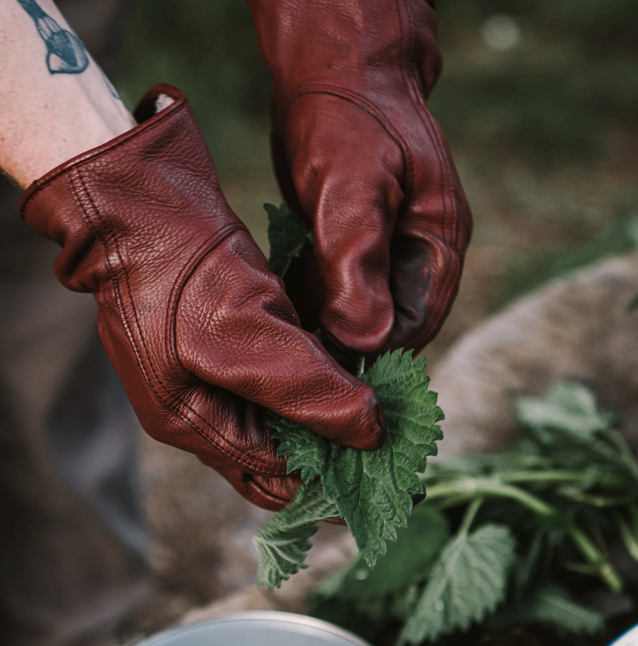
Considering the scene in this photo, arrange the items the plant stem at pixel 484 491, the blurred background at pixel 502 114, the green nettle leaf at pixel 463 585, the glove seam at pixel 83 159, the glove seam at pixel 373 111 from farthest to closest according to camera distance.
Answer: the blurred background at pixel 502 114 → the plant stem at pixel 484 491 → the green nettle leaf at pixel 463 585 → the glove seam at pixel 373 111 → the glove seam at pixel 83 159

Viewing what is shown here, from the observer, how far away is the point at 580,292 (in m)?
1.27

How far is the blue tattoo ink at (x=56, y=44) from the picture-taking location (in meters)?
0.55

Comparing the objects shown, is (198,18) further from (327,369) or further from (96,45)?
(327,369)

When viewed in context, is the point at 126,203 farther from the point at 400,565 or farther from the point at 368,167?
the point at 400,565

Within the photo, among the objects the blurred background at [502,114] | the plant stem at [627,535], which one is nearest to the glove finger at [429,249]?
the plant stem at [627,535]

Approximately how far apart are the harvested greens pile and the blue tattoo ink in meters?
0.21

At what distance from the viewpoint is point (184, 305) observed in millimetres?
511

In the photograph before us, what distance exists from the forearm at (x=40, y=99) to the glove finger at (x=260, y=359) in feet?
0.53

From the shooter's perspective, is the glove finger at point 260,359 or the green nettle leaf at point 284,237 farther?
the green nettle leaf at point 284,237

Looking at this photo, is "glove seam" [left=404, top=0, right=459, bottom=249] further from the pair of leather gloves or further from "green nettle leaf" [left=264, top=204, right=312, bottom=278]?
"green nettle leaf" [left=264, top=204, right=312, bottom=278]

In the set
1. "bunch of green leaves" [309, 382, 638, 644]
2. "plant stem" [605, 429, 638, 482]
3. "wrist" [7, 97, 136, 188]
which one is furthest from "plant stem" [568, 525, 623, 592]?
"wrist" [7, 97, 136, 188]

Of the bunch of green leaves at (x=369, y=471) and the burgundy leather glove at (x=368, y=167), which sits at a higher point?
the burgundy leather glove at (x=368, y=167)

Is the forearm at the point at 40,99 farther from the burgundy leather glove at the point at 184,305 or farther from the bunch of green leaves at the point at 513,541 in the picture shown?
the bunch of green leaves at the point at 513,541

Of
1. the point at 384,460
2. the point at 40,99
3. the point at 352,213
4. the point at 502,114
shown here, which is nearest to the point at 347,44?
the point at 352,213
